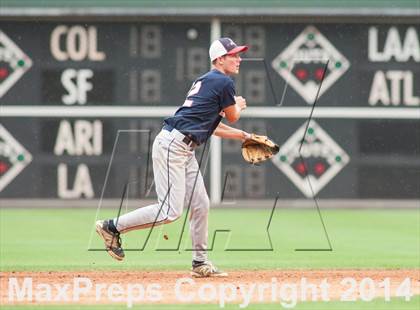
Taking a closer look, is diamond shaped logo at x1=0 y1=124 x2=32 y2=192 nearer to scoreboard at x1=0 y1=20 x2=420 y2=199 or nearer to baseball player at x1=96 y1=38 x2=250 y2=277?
scoreboard at x1=0 y1=20 x2=420 y2=199

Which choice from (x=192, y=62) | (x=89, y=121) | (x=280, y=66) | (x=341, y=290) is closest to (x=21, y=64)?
(x=89, y=121)

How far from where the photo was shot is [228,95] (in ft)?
32.0

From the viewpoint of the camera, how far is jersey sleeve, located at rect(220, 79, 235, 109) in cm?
973

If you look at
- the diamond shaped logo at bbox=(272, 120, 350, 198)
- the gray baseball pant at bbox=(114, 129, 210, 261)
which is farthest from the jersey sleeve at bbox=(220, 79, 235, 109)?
the diamond shaped logo at bbox=(272, 120, 350, 198)

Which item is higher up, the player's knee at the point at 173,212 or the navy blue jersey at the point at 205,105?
the navy blue jersey at the point at 205,105

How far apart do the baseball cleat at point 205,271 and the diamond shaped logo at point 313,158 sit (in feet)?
26.7

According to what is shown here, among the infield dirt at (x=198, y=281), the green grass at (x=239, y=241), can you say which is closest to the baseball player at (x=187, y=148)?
the infield dirt at (x=198, y=281)

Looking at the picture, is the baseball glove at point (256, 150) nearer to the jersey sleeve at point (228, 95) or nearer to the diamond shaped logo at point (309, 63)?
the jersey sleeve at point (228, 95)

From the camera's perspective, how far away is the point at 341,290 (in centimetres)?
927

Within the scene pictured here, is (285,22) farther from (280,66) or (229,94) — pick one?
(229,94)

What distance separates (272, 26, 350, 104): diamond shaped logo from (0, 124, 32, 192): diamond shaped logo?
4010 millimetres

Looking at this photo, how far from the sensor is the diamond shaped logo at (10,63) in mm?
18078

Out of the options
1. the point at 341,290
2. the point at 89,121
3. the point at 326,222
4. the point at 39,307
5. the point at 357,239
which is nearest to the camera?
the point at 39,307

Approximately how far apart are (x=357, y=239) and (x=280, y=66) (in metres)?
4.61
